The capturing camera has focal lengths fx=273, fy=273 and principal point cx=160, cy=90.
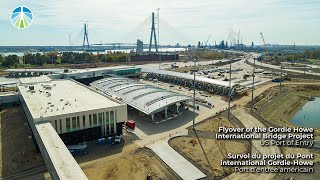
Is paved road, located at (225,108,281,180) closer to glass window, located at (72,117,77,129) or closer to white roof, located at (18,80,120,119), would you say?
white roof, located at (18,80,120,119)

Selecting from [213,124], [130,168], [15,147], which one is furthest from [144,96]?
[15,147]

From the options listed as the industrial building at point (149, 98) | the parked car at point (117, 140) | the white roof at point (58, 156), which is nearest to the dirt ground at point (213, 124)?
the industrial building at point (149, 98)

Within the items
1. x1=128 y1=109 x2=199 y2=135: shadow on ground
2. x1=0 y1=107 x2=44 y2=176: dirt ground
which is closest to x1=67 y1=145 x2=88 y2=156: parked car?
x1=0 y1=107 x2=44 y2=176: dirt ground

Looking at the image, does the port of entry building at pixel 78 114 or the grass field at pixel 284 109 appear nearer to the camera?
the port of entry building at pixel 78 114

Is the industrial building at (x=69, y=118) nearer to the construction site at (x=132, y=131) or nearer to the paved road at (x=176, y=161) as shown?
the construction site at (x=132, y=131)

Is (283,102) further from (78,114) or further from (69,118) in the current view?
(69,118)

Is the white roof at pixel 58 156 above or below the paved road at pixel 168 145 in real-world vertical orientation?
above
